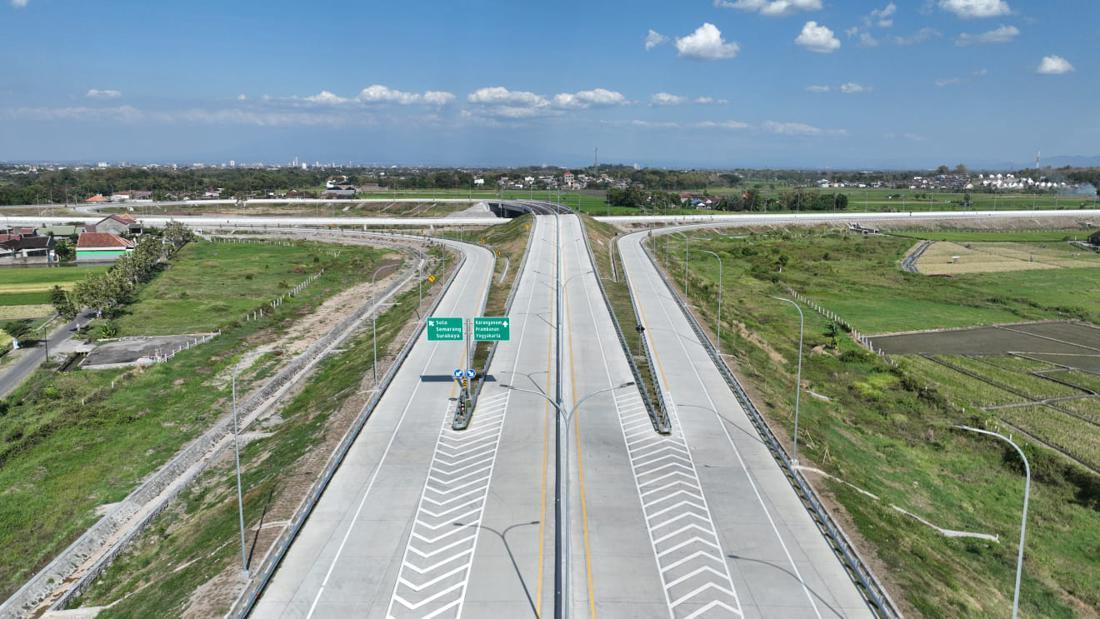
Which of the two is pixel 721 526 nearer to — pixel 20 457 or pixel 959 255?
pixel 20 457

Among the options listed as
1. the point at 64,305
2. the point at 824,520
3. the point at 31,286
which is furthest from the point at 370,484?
the point at 31,286

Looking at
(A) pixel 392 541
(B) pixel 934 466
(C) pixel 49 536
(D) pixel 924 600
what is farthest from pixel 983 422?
(C) pixel 49 536

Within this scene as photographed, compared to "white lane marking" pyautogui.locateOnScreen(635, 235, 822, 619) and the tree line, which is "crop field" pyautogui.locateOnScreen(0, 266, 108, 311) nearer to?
the tree line

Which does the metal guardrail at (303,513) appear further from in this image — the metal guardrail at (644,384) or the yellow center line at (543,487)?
the metal guardrail at (644,384)

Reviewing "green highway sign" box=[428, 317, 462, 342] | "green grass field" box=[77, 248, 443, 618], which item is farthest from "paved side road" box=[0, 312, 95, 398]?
"green highway sign" box=[428, 317, 462, 342]

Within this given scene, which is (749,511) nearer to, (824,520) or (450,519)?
(824,520)
